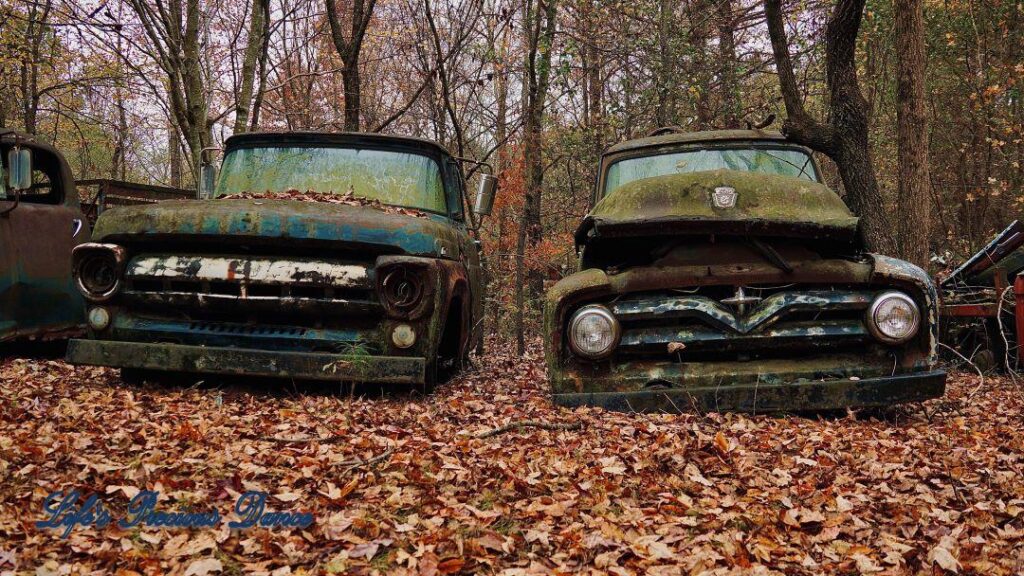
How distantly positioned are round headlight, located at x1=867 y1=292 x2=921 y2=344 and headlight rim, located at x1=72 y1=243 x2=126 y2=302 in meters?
4.31

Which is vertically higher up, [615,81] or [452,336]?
[615,81]

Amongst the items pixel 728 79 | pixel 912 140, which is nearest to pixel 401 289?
pixel 912 140

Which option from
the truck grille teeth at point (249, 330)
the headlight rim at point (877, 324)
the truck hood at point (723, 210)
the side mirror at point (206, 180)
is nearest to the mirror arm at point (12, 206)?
the side mirror at point (206, 180)

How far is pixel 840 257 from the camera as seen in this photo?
4.25 meters

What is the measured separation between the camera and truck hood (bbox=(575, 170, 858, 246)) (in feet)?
13.1

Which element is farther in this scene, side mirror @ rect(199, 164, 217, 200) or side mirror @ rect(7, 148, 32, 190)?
side mirror @ rect(199, 164, 217, 200)

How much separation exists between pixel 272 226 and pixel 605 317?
1999 mm

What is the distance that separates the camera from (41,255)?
6.29 meters

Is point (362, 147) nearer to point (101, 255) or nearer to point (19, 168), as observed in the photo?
point (101, 255)

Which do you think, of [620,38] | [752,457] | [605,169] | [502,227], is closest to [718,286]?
[752,457]

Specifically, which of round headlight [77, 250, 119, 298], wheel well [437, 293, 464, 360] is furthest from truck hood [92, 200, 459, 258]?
wheel well [437, 293, 464, 360]

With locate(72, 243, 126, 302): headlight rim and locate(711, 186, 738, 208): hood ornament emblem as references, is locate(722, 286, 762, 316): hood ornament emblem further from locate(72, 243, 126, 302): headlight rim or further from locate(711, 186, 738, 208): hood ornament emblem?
locate(72, 243, 126, 302): headlight rim

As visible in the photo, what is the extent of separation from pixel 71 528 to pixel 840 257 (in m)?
3.88

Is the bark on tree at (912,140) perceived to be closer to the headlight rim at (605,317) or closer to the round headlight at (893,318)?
the round headlight at (893,318)
